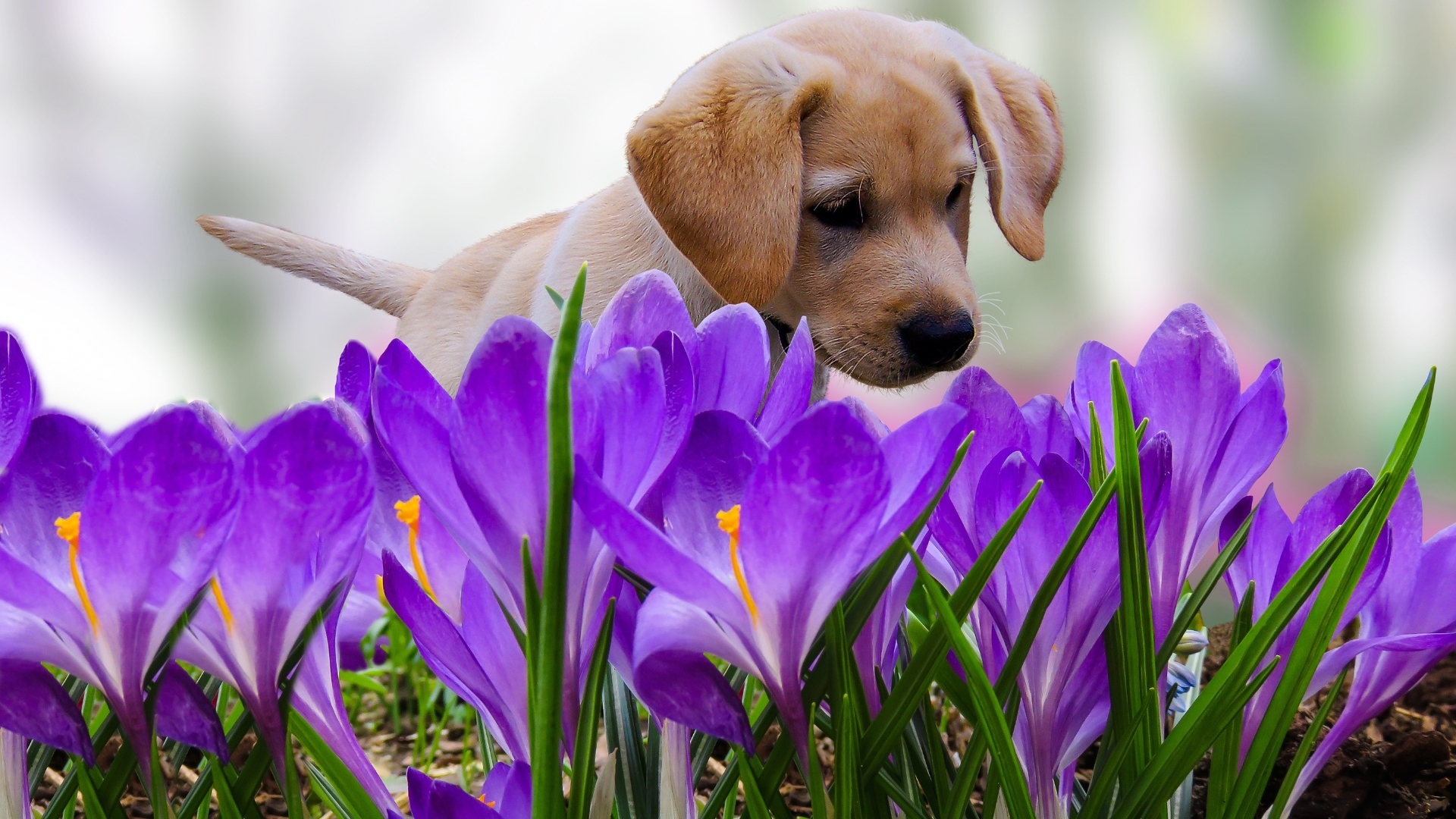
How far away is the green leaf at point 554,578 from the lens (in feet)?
0.99

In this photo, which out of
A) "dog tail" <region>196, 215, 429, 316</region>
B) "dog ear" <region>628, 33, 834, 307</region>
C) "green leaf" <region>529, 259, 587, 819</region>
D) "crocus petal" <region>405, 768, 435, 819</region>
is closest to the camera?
"green leaf" <region>529, 259, 587, 819</region>

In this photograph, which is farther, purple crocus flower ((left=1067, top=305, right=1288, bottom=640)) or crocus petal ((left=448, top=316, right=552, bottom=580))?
purple crocus flower ((left=1067, top=305, right=1288, bottom=640))

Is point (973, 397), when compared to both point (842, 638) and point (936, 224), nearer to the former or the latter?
point (842, 638)

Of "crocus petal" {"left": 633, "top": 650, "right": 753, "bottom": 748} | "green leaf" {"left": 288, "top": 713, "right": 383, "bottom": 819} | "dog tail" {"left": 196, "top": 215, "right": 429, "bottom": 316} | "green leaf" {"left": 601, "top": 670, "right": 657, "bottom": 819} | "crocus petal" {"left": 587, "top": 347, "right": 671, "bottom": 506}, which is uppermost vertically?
"crocus petal" {"left": 587, "top": 347, "right": 671, "bottom": 506}

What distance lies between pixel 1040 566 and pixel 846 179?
1.25 meters

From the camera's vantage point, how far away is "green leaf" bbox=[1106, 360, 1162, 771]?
0.42 m

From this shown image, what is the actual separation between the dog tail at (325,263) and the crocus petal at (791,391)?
5.62 feet

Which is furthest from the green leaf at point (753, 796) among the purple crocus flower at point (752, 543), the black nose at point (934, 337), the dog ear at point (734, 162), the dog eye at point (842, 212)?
the dog eye at point (842, 212)

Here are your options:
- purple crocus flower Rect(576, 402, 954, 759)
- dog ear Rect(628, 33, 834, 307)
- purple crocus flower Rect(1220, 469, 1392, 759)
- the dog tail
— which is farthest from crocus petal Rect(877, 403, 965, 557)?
the dog tail

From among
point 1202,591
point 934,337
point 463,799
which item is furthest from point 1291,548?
point 934,337

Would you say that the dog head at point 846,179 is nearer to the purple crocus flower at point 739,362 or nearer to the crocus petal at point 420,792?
the purple crocus flower at point 739,362

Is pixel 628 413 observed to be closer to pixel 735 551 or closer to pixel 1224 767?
pixel 735 551

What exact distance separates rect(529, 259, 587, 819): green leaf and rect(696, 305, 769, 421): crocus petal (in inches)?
5.0

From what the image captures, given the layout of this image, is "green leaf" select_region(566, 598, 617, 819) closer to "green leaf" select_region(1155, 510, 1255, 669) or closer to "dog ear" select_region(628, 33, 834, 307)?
"green leaf" select_region(1155, 510, 1255, 669)
